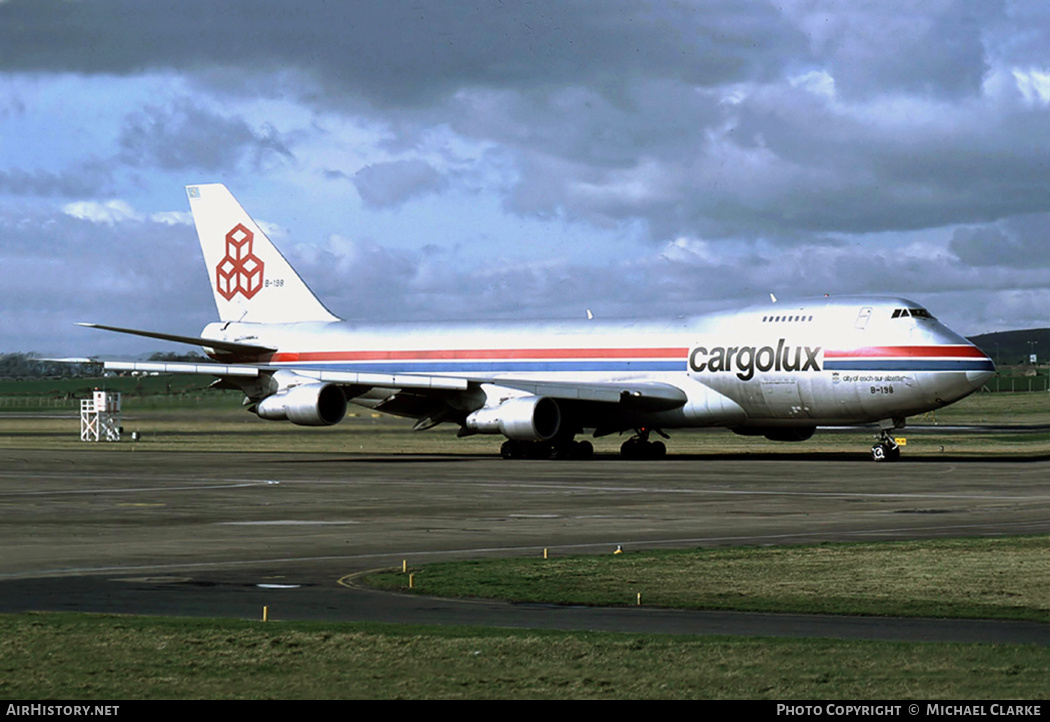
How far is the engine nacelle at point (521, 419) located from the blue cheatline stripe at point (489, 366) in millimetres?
2993

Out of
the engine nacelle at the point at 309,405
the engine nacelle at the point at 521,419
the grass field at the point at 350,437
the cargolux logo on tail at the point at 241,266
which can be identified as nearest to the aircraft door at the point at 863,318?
the grass field at the point at 350,437

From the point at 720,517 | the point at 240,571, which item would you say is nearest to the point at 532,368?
the point at 720,517

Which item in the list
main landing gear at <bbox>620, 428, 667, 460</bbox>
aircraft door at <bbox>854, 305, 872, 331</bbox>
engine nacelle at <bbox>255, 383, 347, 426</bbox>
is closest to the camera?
aircraft door at <bbox>854, 305, 872, 331</bbox>

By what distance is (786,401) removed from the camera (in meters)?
45.9

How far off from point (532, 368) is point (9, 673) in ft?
138

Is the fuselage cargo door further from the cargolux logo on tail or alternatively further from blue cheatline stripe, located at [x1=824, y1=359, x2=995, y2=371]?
the cargolux logo on tail

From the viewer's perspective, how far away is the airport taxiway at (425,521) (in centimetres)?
1361

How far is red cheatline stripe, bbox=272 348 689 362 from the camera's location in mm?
48875

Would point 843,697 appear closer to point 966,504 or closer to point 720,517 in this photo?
point 720,517

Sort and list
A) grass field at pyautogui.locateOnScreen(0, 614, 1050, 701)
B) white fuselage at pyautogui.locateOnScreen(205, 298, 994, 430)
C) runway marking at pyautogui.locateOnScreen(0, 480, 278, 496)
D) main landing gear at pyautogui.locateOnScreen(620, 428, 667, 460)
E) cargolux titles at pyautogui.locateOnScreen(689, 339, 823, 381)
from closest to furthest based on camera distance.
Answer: grass field at pyautogui.locateOnScreen(0, 614, 1050, 701) → runway marking at pyautogui.locateOnScreen(0, 480, 278, 496) → white fuselage at pyautogui.locateOnScreen(205, 298, 994, 430) → cargolux titles at pyautogui.locateOnScreen(689, 339, 823, 381) → main landing gear at pyautogui.locateOnScreen(620, 428, 667, 460)

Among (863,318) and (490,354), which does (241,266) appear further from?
(863,318)

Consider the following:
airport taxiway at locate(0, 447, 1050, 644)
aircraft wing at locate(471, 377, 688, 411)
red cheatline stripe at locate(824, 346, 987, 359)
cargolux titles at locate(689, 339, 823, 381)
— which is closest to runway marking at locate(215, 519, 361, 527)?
airport taxiway at locate(0, 447, 1050, 644)

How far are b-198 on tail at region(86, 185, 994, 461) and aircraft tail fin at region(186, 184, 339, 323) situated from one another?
76.3 inches

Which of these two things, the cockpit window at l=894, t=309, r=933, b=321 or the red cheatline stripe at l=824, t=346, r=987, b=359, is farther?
the cockpit window at l=894, t=309, r=933, b=321
